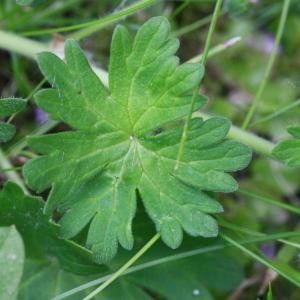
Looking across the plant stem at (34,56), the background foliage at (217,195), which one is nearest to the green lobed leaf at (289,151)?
the background foliage at (217,195)

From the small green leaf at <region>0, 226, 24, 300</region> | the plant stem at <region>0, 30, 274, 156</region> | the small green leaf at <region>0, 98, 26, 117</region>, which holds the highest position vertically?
the small green leaf at <region>0, 98, 26, 117</region>

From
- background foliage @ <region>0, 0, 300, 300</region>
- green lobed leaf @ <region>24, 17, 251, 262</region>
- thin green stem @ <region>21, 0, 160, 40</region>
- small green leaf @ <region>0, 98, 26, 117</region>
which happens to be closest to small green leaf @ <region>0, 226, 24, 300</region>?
background foliage @ <region>0, 0, 300, 300</region>

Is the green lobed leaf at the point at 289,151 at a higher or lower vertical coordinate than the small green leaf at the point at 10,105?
lower

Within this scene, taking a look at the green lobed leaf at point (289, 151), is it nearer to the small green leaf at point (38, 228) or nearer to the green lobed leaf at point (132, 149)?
the green lobed leaf at point (132, 149)

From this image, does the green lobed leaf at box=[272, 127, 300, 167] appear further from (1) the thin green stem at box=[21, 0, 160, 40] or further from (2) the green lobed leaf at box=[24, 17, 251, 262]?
(1) the thin green stem at box=[21, 0, 160, 40]

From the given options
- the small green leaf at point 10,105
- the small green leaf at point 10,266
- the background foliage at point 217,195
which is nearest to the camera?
the small green leaf at point 10,266

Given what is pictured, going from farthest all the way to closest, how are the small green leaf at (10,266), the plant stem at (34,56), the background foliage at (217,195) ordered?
the plant stem at (34,56) < the background foliage at (217,195) < the small green leaf at (10,266)
